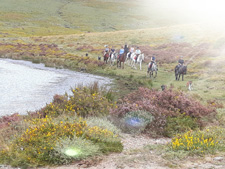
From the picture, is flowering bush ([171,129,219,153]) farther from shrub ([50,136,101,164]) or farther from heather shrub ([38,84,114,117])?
heather shrub ([38,84,114,117])

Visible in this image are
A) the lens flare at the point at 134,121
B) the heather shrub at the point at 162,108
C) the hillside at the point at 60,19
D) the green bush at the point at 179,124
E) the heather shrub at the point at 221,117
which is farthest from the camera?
the hillside at the point at 60,19

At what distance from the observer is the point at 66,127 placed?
27.5 ft

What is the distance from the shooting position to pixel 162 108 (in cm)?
1138

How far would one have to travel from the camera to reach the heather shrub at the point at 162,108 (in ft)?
34.6

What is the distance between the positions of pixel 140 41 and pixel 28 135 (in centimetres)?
6015

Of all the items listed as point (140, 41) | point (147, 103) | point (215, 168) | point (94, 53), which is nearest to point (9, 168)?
point (215, 168)

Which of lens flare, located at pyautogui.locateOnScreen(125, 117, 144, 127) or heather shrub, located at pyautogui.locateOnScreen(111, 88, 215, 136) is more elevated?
heather shrub, located at pyautogui.locateOnScreen(111, 88, 215, 136)

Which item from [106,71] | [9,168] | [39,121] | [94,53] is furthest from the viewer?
[94,53]

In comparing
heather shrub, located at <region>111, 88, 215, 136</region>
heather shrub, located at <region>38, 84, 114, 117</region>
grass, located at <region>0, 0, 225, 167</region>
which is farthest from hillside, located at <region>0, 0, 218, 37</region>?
heather shrub, located at <region>111, 88, 215, 136</region>

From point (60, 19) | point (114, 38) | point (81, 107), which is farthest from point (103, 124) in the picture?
point (60, 19)

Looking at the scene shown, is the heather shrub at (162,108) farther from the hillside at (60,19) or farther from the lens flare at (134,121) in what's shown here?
the hillside at (60,19)

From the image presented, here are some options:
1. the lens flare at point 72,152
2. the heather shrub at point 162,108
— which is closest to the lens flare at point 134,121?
the heather shrub at point 162,108

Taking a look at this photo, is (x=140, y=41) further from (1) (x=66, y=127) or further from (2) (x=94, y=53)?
(1) (x=66, y=127)

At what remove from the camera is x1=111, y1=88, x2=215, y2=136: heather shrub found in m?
10.6
